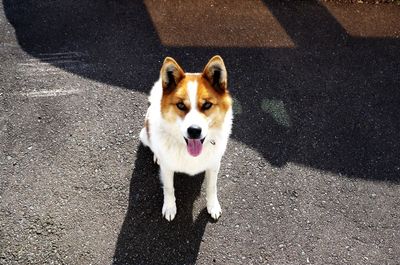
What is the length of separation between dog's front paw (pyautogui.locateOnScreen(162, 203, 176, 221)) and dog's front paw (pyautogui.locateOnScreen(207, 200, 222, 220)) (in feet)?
1.19

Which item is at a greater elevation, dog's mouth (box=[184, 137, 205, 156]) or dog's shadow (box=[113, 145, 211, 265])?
dog's mouth (box=[184, 137, 205, 156])

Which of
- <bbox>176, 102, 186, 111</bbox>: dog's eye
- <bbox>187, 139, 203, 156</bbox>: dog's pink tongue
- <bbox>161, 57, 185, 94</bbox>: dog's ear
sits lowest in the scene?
<bbox>187, 139, 203, 156</bbox>: dog's pink tongue

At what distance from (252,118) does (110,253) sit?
2362 mm

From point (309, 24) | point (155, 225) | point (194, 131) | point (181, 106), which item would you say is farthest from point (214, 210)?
point (309, 24)

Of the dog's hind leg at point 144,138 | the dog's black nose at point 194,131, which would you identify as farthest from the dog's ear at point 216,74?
the dog's hind leg at point 144,138

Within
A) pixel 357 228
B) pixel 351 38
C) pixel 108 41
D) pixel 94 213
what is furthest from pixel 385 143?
pixel 108 41

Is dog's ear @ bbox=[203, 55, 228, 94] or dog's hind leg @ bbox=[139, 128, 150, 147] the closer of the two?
dog's ear @ bbox=[203, 55, 228, 94]

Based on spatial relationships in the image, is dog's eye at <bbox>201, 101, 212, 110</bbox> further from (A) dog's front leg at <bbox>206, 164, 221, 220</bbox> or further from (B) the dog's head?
(A) dog's front leg at <bbox>206, 164, 221, 220</bbox>

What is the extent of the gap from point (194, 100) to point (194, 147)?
426 millimetres

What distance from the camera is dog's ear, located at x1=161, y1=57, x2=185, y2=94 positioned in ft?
10.2

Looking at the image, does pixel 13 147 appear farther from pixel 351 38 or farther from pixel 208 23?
pixel 351 38

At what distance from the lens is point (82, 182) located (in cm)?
412

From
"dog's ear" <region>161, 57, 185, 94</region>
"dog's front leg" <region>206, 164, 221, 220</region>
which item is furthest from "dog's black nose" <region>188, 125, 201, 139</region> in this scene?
"dog's front leg" <region>206, 164, 221, 220</region>

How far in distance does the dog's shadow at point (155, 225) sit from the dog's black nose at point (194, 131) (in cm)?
118
